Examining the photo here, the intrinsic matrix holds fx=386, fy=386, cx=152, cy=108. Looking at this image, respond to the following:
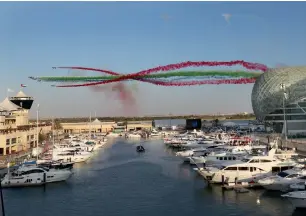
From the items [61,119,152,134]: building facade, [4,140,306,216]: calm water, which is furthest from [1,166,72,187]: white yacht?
[61,119,152,134]: building facade

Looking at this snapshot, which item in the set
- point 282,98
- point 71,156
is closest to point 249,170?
point 71,156

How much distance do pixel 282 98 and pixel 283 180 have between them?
4288 centimetres

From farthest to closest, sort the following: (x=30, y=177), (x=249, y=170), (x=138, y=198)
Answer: (x=30, y=177)
(x=249, y=170)
(x=138, y=198)

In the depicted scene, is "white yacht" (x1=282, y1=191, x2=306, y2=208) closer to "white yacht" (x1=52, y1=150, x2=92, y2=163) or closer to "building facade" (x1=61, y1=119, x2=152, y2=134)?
"white yacht" (x1=52, y1=150, x2=92, y2=163)

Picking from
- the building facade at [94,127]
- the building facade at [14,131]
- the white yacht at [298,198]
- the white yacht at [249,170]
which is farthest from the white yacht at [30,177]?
the building facade at [94,127]

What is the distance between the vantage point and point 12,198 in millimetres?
25938

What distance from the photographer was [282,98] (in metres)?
64.8

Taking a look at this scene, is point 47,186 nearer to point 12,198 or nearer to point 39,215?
point 12,198

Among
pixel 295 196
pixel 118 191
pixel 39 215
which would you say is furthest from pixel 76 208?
pixel 295 196

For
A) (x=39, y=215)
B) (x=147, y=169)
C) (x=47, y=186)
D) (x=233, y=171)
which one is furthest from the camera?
(x=147, y=169)

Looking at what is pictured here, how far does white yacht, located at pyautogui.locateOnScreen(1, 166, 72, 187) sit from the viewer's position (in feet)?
94.1

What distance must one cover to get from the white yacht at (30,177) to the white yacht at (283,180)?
15523mm

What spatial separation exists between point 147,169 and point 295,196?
19.3 meters

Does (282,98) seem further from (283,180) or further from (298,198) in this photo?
(298,198)
